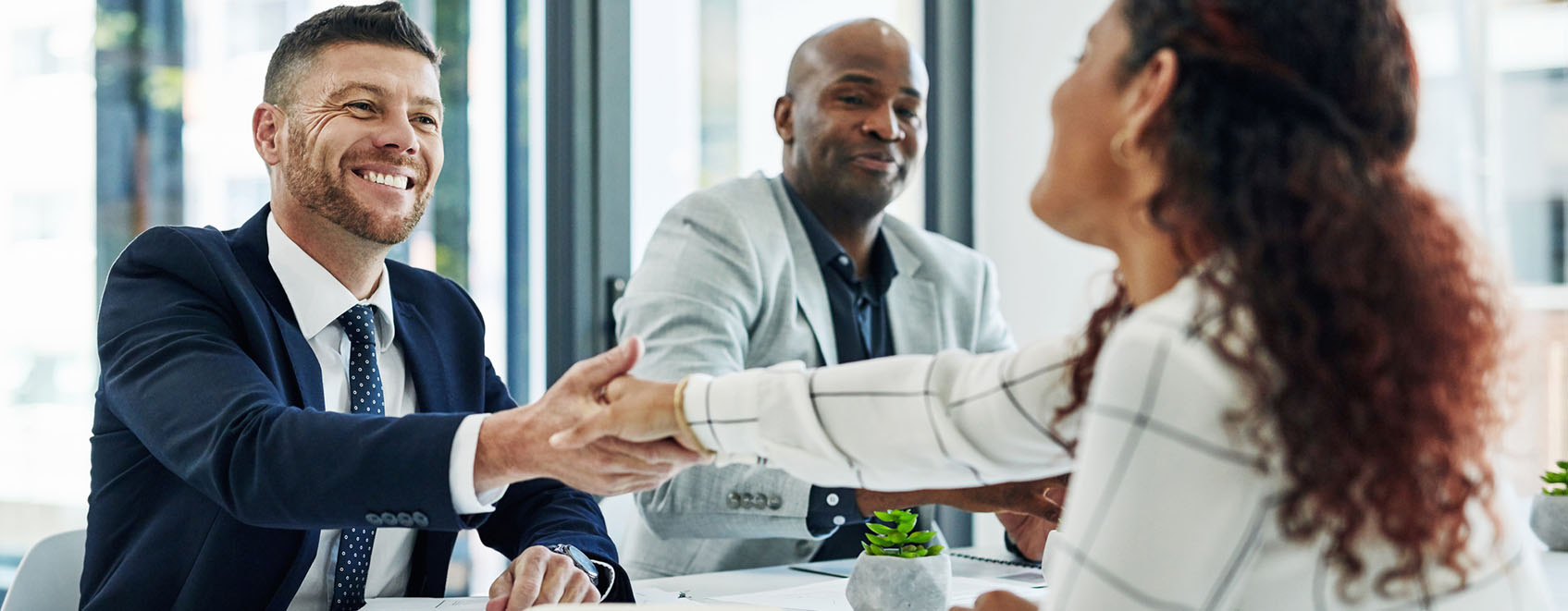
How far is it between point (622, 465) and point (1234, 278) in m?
0.76

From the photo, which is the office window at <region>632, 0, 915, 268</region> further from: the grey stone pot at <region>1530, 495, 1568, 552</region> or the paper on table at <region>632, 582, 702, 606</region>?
the paper on table at <region>632, 582, 702, 606</region>

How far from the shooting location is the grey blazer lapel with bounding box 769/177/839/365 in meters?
2.38

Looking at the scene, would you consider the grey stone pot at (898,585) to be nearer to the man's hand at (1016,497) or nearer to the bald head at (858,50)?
the man's hand at (1016,497)

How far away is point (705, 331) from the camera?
7.31ft

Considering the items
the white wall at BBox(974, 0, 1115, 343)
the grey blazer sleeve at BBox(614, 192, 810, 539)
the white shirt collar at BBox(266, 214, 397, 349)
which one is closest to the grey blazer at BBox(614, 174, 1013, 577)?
the grey blazer sleeve at BBox(614, 192, 810, 539)

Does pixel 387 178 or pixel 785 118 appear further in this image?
pixel 785 118

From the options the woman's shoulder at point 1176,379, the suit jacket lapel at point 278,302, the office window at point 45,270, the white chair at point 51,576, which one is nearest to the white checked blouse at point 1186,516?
the woman's shoulder at point 1176,379

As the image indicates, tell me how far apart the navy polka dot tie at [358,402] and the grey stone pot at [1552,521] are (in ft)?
6.15

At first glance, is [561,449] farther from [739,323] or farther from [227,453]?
[739,323]

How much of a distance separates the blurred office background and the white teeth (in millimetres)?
970

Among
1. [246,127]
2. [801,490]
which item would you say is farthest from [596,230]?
[801,490]

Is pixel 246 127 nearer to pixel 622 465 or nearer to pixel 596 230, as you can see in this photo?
pixel 596 230

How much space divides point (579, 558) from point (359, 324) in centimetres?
44

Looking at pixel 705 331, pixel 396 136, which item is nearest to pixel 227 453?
pixel 396 136
